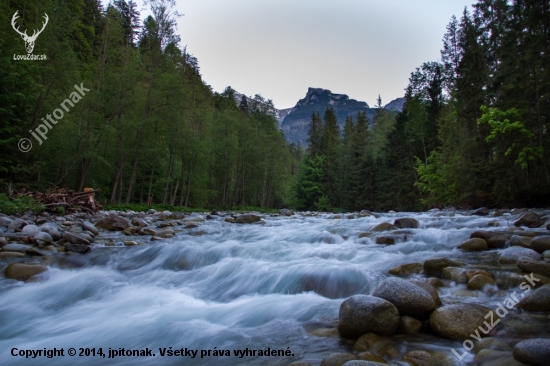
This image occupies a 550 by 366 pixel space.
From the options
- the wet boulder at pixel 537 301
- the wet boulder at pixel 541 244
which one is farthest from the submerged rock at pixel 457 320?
the wet boulder at pixel 541 244

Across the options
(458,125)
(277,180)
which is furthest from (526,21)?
(277,180)

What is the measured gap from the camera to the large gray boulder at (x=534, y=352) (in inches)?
89.0

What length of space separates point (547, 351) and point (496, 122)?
15007 mm

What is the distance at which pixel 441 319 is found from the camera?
3.15 metres

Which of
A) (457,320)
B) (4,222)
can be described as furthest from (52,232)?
(457,320)

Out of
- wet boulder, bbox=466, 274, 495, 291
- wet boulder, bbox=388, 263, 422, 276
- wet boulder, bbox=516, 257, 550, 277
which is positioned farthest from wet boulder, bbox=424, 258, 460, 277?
wet boulder, bbox=516, 257, 550, 277

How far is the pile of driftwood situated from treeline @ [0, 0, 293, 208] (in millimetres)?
2111

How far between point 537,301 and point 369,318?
6.33ft

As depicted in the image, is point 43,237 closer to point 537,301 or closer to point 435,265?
point 435,265

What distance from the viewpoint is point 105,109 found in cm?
1944

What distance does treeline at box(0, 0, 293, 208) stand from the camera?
15031 mm

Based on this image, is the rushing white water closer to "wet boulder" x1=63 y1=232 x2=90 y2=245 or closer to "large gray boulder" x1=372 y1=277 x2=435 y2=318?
"large gray boulder" x1=372 y1=277 x2=435 y2=318

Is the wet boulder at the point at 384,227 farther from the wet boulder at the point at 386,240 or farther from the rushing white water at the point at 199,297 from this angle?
the wet boulder at the point at 386,240

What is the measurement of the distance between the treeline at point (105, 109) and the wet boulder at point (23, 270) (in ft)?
34.6
